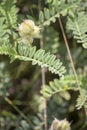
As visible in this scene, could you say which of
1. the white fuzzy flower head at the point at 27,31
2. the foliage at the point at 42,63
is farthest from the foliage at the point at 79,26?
the white fuzzy flower head at the point at 27,31

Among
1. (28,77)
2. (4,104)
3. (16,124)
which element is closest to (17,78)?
(28,77)

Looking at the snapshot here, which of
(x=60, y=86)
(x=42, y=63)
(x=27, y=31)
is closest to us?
(x=42, y=63)

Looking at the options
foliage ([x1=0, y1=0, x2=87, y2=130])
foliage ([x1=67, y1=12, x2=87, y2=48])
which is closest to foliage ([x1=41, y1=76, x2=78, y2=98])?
foliage ([x1=0, y1=0, x2=87, y2=130])

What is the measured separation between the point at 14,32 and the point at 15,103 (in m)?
0.70

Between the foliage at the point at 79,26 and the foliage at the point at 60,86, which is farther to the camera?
the foliage at the point at 60,86

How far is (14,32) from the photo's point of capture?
1333 millimetres

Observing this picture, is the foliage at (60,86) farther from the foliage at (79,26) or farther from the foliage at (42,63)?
the foliage at (79,26)

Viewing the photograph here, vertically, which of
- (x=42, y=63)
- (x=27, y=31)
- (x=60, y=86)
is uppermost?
(x=27, y=31)

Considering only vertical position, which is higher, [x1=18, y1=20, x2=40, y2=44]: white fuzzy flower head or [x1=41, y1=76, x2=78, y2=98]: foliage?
[x1=18, y1=20, x2=40, y2=44]: white fuzzy flower head

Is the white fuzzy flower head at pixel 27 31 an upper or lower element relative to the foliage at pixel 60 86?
upper

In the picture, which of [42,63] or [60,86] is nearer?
[42,63]

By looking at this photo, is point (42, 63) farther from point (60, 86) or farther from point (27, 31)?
point (60, 86)

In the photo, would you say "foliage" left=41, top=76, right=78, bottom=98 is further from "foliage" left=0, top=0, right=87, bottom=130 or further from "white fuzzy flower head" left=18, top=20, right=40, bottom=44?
"white fuzzy flower head" left=18, top=20, right=40, bottom=44

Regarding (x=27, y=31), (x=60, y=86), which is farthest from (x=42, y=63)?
(x=60, y=86)
